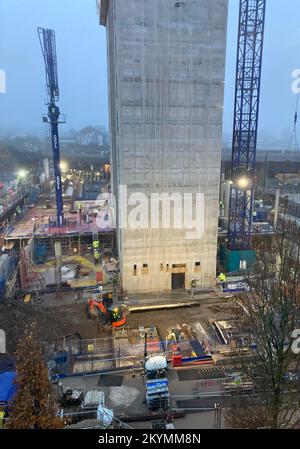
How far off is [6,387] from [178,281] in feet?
50.0

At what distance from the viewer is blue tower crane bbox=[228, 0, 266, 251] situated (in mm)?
24188

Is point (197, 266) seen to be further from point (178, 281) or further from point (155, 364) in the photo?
point (155, 364)

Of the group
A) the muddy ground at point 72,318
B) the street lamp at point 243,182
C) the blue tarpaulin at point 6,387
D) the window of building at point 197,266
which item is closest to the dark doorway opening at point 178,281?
the window of building at point 197,266

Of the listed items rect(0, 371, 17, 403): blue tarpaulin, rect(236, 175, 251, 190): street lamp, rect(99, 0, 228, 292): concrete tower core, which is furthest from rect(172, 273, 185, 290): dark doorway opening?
rect(0, 371, 17, 403): blue tarpaulin

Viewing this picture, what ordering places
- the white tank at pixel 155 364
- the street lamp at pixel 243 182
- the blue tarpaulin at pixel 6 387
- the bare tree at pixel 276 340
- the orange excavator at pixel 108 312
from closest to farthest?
the bare tree at pixel 276 340 < the blue tarpaulin at pixel 6 387 < the white tank at pixel 155 364 < the orange excavator at pixel 108 312 < the street lamp at pixel 243 182

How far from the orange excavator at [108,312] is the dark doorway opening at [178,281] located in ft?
19.5

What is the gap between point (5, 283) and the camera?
21922 millimetres

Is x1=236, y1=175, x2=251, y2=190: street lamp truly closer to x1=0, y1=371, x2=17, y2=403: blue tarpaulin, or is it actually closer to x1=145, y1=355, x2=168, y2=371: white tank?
x1=145, y1=355, x2=168, y2=371: white tank

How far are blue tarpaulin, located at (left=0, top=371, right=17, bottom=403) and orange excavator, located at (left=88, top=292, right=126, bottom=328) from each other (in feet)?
23.7

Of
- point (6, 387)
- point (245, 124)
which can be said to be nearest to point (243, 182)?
point (245, 124)

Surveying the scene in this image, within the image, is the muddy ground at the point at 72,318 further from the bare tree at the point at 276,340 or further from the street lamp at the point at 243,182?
the street lamp at the point at 243,182

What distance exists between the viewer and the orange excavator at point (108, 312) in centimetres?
1986

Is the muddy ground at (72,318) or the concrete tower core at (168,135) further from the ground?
the concrete tower core at (168,135)
